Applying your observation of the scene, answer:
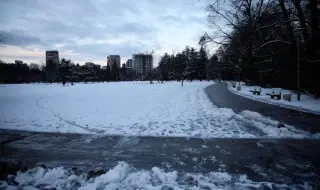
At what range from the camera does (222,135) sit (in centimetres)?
720

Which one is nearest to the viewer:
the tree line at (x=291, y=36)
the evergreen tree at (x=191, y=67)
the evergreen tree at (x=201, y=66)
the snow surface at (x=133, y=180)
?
the snow surface at (x=133, y=180)

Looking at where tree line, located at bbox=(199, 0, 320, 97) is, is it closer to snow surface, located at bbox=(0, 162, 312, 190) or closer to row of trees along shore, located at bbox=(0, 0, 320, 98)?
row of trees along shore, located at bbox=(0, 0, 320, 98)

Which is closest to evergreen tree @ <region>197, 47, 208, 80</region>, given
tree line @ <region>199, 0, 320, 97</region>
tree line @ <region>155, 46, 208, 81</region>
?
→ tree line @ <region>155, 46, 208, 81</region>

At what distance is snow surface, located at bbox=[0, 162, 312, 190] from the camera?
3.78m

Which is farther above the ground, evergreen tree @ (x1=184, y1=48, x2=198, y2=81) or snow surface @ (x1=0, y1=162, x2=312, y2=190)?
evergreen tree @ (x1=184, y1=48, x2=198, y2=81)

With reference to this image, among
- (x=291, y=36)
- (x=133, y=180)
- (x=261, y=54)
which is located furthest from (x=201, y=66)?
(x=133, y=180)

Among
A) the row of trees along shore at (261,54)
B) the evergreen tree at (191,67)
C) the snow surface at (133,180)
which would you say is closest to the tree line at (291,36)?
the row of trees along shore at (261,54)

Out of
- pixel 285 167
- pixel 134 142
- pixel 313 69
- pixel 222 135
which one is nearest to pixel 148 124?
pixel 134 142

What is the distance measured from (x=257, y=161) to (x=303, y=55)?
17.6 meters

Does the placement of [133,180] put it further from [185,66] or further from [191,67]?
[185,66]

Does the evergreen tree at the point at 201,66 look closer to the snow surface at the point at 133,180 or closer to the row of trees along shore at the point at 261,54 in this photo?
the row of trees along shore at the point at 261,54

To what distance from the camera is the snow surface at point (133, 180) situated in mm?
3779

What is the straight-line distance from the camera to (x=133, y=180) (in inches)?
157

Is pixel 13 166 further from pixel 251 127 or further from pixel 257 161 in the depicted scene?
pixel 251 127
